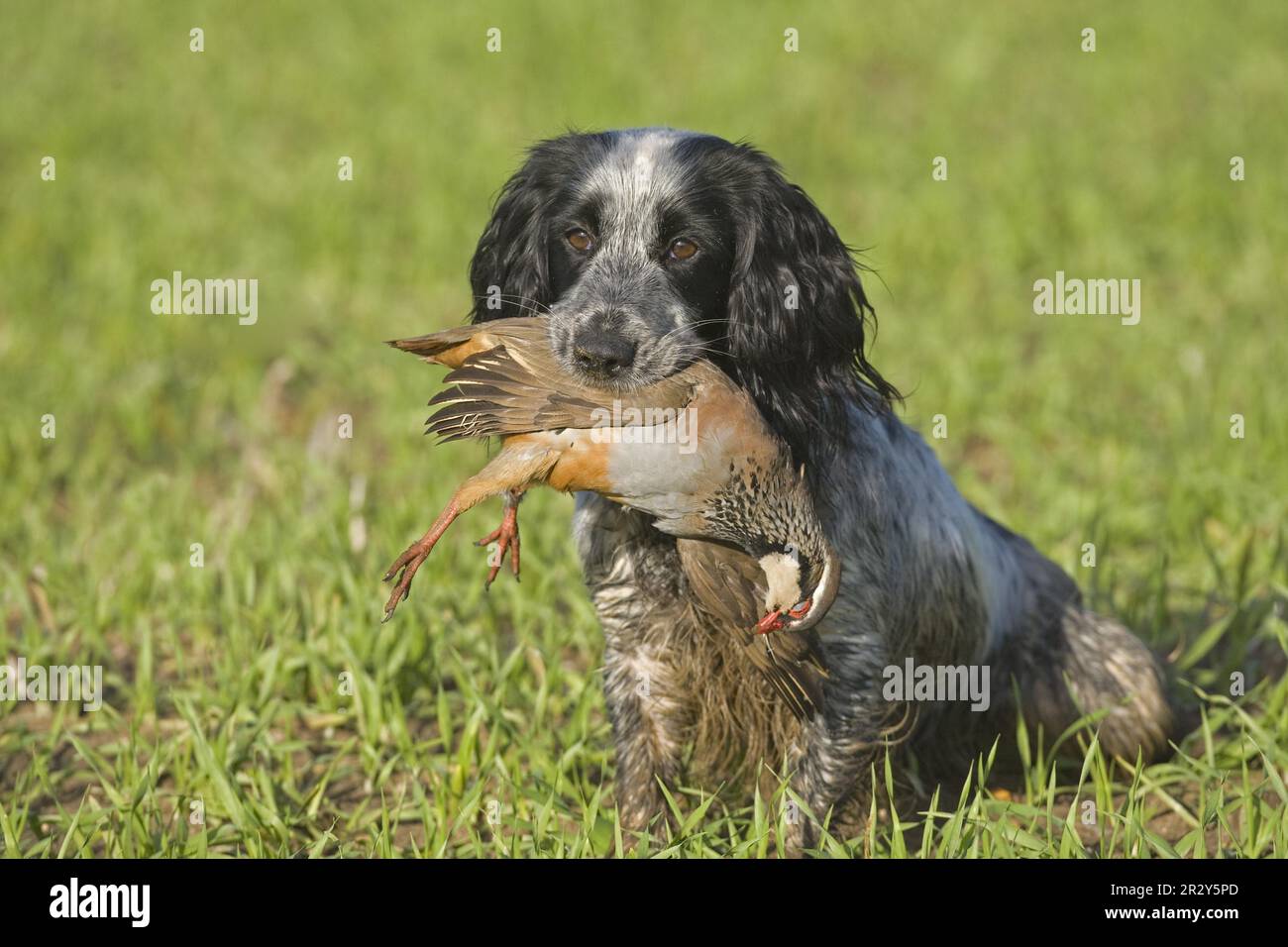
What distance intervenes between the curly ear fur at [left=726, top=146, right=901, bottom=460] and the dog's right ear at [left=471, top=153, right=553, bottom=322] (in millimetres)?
511

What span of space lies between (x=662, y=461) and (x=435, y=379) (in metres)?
4.82

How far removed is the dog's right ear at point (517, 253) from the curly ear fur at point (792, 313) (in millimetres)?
511

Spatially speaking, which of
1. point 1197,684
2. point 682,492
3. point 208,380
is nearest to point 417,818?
point 682,492

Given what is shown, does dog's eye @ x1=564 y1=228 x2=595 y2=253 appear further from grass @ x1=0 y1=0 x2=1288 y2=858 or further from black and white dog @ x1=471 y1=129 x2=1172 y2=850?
grass @ x1=0 y1=0 x2=1288 y2=858

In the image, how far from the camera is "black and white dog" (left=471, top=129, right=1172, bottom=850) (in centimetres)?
371

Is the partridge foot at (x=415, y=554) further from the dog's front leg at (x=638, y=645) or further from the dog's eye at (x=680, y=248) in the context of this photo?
the dog's eye at (x=680, y=248)

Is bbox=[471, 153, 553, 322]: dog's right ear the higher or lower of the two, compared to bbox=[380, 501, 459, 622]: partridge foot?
higher

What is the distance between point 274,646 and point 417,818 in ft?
2.85

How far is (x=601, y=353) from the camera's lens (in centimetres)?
335

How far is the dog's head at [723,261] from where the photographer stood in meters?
3.70
